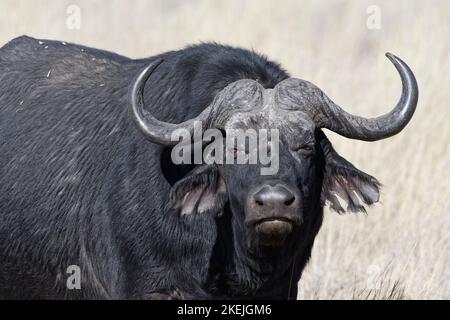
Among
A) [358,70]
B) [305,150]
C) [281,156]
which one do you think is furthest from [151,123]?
[358,70]

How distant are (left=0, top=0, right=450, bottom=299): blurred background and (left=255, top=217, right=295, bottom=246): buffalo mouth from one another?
2043mm

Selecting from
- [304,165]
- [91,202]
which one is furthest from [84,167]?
[304,165]

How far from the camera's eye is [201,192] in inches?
274

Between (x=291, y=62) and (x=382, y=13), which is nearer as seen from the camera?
(x=291, y=62)

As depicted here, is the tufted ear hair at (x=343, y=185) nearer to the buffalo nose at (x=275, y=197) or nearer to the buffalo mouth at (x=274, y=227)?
the buffalo mouth at (x=274, y=227)

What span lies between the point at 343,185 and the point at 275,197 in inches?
42.9

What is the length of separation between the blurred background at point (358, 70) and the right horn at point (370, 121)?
1.73 metres

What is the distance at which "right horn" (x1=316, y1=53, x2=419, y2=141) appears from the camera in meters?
6.89

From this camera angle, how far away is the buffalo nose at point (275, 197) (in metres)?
6.20

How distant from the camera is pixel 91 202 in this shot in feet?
24.1

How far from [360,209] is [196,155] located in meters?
1.10

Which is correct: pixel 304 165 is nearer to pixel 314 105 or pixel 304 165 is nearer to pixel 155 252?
pixel 314 105

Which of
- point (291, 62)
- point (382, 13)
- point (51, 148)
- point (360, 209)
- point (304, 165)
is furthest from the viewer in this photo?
point (382, 13)
